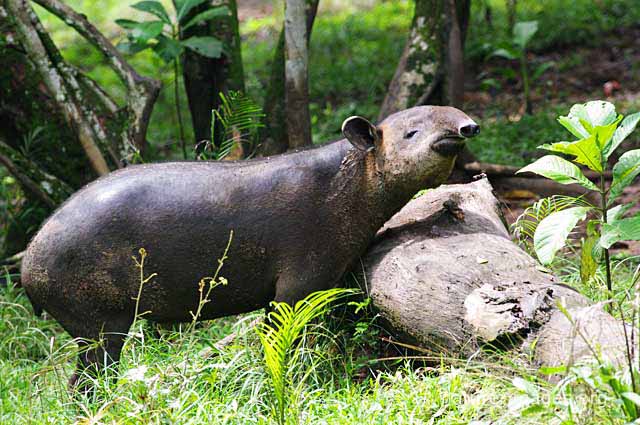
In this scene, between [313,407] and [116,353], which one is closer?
[313,407]

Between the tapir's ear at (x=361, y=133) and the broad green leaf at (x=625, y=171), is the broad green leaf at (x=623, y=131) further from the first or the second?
the tapir's ear at (x=361, y=133)

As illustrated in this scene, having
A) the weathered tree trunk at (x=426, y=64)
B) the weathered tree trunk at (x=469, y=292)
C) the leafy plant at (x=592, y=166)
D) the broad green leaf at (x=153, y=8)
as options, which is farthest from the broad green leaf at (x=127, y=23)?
the leafy plant at (x=592, y=166)

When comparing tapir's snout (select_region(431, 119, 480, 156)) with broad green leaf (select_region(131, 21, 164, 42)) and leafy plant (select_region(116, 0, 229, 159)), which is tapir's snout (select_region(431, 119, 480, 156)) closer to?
leafy plant (select_region(116, 0, 229, 159))

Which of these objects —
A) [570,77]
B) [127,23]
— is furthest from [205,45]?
[570,77]

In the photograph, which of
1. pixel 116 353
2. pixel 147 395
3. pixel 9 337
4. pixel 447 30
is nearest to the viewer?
pixel 147 395

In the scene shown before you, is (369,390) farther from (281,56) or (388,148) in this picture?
(281,56)

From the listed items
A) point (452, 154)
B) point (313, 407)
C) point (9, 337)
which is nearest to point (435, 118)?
point (452, 154)

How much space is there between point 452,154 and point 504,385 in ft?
4.25

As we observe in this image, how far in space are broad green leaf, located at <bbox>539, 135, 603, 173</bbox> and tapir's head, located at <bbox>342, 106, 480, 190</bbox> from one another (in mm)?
476

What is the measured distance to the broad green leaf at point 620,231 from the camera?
3.95 meters

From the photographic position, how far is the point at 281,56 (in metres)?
7.96

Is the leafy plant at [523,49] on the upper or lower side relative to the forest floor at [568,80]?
upper

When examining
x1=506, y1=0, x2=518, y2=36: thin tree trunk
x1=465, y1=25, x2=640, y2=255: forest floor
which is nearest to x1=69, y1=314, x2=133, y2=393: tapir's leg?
x1=465, y1=25, x2=640, y2=255: forest floor

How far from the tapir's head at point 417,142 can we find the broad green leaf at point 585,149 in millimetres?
476
